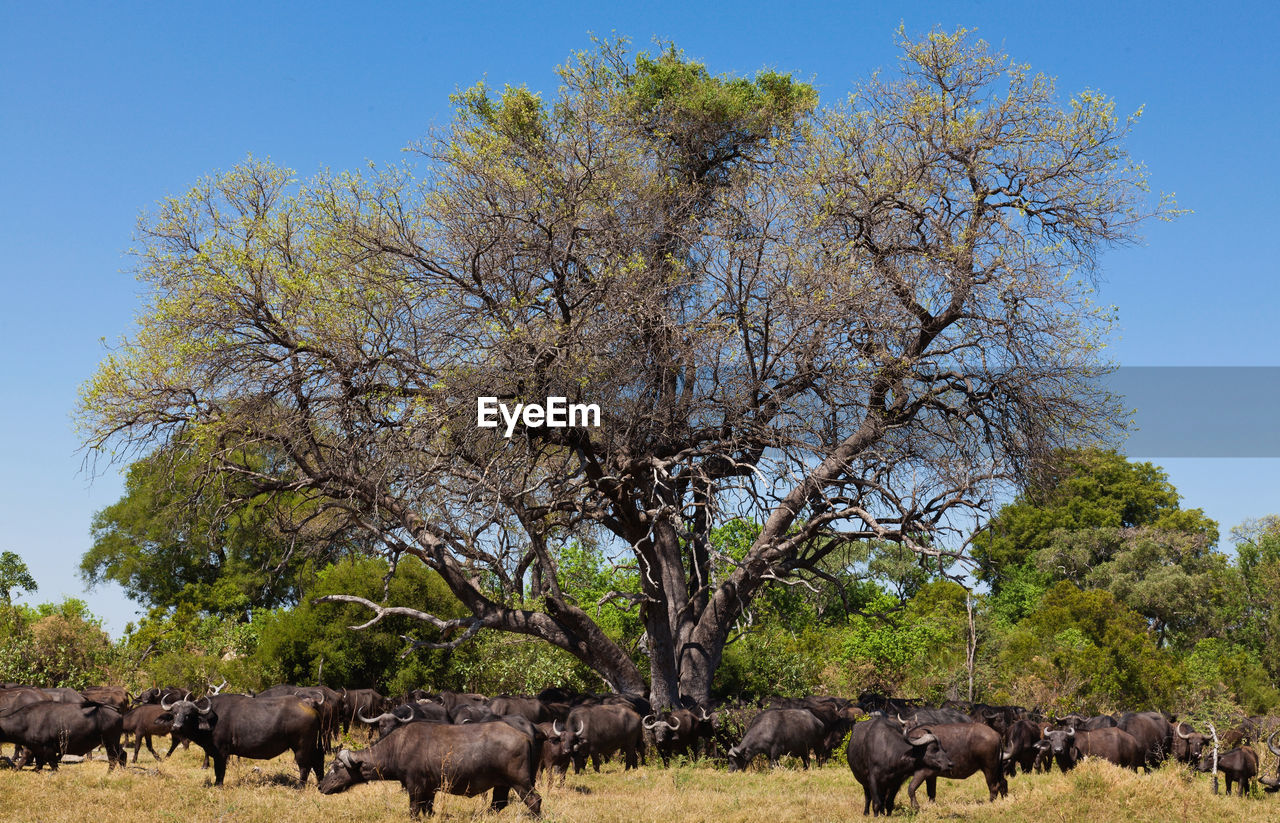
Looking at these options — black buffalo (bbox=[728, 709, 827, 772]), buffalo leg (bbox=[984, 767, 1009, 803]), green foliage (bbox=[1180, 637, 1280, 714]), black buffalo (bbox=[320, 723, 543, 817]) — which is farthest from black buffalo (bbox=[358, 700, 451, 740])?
green foliage (bbox=[1180, 637, 1280, 714])

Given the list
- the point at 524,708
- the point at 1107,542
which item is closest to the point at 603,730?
the point at 524,708

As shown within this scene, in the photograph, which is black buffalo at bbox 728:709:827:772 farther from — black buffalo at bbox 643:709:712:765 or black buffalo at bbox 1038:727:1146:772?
black buffalo at bbox 1038:727:1146:772

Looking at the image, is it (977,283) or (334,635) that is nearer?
(977,283)

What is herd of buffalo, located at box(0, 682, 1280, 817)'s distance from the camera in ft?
43.4

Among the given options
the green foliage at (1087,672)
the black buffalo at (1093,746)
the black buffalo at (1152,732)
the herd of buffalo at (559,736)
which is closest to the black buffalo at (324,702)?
the herd of buffalo at (559,736)

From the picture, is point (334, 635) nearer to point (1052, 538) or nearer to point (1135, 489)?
point (1052, 538)

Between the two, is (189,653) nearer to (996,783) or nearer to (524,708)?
(524,708)

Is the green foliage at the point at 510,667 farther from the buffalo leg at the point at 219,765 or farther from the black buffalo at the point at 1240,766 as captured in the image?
the black buffalo at the point at 1240,766

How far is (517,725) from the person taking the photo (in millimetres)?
14445

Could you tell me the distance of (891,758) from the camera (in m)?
14.1

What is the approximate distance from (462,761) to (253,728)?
13.2 feet

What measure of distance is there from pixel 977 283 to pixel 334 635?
60.3ft

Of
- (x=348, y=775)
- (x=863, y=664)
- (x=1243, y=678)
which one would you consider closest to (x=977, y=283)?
(x=863, y=664)

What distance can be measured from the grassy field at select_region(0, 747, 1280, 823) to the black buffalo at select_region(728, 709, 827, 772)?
1.36m
